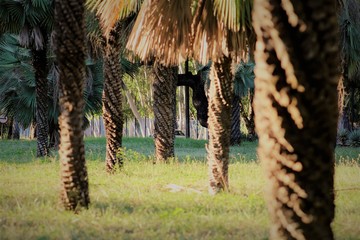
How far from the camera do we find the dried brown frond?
34.0 feet

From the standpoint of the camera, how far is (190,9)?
1035cm

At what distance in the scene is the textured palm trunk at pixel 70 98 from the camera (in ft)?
30.3

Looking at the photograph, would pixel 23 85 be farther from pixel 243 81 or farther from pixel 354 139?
pixel 354 139

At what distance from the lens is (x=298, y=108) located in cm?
350

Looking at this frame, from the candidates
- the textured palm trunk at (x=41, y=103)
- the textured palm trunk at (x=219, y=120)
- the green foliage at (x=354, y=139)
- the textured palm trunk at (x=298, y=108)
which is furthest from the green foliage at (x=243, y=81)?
the textured palm trunk at (x=298, y=108)

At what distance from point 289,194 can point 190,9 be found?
710 cm

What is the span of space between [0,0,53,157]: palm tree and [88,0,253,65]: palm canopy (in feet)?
29.1

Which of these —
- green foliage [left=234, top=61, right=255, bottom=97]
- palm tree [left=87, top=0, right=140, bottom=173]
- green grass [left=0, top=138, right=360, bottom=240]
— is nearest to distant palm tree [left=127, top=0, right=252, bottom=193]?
green grass [left=0, top=138, right=360, bottom=240]

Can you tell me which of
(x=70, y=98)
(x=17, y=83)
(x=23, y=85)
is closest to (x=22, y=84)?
(x=23, y=85)

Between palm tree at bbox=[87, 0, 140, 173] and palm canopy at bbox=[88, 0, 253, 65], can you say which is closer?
palm canopy at bbox=[88, 0, 253, 65]

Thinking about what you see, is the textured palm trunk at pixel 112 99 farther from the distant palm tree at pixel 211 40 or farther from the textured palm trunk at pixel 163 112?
the distant palm tree at pixel 211 40

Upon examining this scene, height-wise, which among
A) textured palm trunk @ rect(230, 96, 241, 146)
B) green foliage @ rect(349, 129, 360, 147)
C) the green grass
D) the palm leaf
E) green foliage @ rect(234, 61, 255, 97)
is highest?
green foliage @ rect(234, 61, 255, 97)

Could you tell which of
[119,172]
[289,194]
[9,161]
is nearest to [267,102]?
[289,194]

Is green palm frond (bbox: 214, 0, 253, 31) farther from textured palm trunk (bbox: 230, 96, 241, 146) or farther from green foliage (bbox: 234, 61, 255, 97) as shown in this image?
textured palm trunk (bbox: 230, 96, 241, 146)
